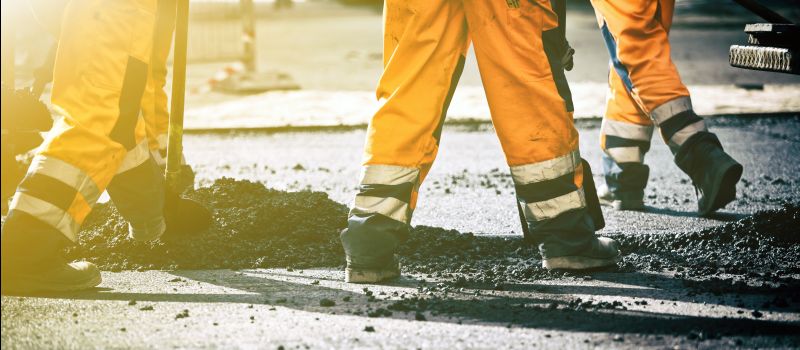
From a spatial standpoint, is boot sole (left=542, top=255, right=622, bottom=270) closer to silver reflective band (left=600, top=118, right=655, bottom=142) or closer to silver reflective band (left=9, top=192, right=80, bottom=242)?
silver reflective band (left=600, top=118, right=655, bottom=142)

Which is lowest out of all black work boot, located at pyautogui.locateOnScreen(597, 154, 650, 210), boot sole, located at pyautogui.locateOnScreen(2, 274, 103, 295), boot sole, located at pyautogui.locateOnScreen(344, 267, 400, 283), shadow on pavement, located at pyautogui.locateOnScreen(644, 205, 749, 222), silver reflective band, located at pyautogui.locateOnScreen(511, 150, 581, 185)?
boot sole, located at pyautogui.locateOnScreen(2, 274, 103, 295)

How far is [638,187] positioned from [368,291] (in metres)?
2.03

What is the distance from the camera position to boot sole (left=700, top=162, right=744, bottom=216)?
429 cm

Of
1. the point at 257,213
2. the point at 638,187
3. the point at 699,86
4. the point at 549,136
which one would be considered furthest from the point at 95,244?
the point at 699,86

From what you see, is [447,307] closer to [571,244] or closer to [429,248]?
[571,244]

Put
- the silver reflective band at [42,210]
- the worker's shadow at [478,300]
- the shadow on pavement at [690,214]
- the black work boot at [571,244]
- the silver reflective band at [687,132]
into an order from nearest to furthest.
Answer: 1. the worker's shadow at [478,300]
2. the silver reflective band at [42,210]
3. the black work boot at [571,244]
4. the silver reflective band at [687,132]
5. the shadow on pavement at [690,214]

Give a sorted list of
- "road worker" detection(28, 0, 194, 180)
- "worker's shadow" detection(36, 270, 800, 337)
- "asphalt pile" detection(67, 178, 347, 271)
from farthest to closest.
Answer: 1. "road worker" detection(28, 0, 194, 180)
2. "asphalt pile" detection(67, 178, 347, 271)
3. "worker's shadow" detection(36, 270, 800, 337)

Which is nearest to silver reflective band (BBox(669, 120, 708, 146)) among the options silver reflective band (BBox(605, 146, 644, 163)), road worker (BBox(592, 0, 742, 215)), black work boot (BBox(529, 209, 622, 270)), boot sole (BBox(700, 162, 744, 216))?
road worker (BBox(592, 0, 742, 215))

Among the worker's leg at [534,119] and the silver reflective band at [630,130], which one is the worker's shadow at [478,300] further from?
the silver reflective band at [630,130]

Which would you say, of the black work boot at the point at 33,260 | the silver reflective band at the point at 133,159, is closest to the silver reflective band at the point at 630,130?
the silver reflective band at the point at 133,159

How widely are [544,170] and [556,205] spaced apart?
138mm

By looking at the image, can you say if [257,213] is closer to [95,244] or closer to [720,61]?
[95,244]

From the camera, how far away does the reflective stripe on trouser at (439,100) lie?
3.55 m

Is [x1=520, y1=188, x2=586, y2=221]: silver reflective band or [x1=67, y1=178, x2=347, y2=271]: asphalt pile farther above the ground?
[x1=520, y1=188, x2=586, y2=221]: silver reflective band
